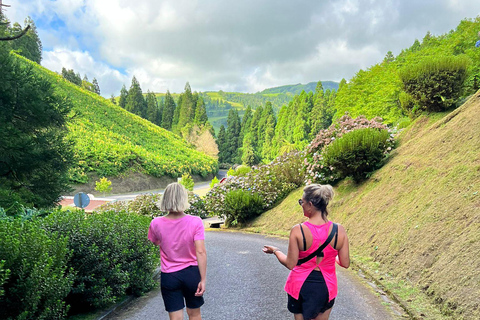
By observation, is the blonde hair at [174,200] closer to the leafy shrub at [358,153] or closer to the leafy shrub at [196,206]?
the leafy shrub at [358,153]

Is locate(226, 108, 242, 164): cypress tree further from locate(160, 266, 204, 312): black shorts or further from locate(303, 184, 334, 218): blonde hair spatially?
locate(303, 184, 334, 218): blonde hair

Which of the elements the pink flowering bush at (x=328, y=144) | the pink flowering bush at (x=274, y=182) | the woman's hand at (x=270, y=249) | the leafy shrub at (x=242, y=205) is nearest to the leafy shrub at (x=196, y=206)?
the pink flowering bush at (x=274, y=182)

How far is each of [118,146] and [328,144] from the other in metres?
31.7

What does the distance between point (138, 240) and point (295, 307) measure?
11.4 feet

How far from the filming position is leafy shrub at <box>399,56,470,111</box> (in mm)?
10859

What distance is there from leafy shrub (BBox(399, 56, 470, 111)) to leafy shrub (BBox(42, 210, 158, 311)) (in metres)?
10.7

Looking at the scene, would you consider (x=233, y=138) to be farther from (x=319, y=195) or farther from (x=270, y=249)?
(x=319, y=195)

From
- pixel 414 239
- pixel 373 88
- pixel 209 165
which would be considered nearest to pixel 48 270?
pixel 414 239

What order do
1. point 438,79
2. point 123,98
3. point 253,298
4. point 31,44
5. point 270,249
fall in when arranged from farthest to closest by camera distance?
point 123,98 → point 31,44 → point 438,79 → point 253,298 → point 270,249

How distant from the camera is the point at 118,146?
128 ft

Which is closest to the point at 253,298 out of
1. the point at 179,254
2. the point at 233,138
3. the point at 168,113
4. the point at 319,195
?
the point at 179,254

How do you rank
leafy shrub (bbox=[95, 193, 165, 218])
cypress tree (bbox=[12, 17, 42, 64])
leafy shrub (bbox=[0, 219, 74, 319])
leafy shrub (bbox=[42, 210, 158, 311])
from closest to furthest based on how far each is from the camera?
leafy shrub (bbox=[0, 219, 74, 319]) → leafy shrub (bbox=[42, 210, 158, 311]) → leafy shrub (bbox=[95, 193, 165, 218]) → cypress tree (bbox=[12, 17, 42, 64])

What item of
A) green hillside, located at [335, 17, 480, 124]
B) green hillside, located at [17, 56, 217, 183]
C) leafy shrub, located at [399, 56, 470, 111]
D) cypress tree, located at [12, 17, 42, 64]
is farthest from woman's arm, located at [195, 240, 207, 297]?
cypress tree, located at [12, 17, 42, 64]

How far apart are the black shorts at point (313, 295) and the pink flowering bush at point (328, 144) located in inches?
328
